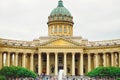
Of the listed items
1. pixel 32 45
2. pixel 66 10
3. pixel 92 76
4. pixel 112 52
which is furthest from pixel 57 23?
pixel 92 76

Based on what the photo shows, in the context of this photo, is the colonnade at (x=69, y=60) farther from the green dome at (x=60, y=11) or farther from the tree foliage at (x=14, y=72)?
the tree foliage at (x=14, y=72)

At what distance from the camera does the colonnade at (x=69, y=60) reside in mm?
117750

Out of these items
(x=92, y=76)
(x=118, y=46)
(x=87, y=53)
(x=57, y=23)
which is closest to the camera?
(x=92, y=76)

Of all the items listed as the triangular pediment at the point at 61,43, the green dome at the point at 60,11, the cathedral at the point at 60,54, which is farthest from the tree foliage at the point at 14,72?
the green dome at the point at 60,11

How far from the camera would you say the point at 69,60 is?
12444 cm

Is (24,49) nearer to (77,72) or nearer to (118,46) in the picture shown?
(77,72)

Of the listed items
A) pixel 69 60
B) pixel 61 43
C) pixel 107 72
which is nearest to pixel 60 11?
pixel 61 43

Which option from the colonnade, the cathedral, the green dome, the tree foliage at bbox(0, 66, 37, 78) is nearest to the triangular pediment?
the cathedral

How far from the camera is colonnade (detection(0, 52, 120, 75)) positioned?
118 metres

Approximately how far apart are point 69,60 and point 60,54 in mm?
3704

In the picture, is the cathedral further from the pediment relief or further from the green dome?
the green dome

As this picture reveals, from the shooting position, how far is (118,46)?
372ft

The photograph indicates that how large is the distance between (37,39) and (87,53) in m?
17.3

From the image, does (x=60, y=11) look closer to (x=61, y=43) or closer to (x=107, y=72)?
(x=61, y=43)
